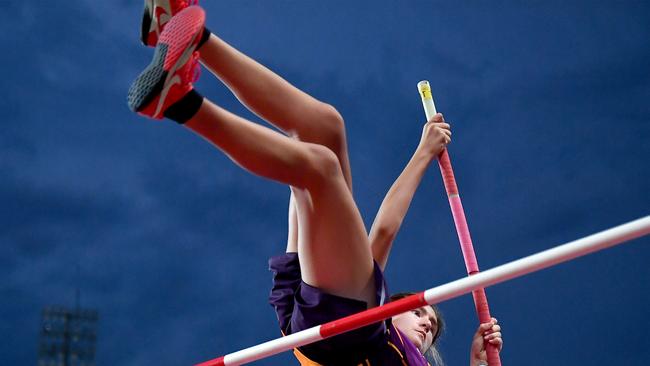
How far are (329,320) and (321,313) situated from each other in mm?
27

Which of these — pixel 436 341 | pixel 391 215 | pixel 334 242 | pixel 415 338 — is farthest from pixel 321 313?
pixel 436 341

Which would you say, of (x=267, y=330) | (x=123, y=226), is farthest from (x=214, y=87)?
(x=267, y=330)

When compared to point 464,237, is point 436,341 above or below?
below

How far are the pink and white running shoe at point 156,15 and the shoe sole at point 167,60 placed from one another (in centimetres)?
24

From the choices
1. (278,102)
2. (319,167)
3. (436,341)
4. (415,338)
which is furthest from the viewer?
(436,341)

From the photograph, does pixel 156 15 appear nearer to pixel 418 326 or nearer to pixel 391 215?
pixel 391 215

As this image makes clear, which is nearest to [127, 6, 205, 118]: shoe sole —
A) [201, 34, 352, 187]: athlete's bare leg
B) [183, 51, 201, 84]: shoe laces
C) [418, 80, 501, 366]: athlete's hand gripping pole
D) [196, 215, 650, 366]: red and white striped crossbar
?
[183, 51, 201, 84]: shoe laces

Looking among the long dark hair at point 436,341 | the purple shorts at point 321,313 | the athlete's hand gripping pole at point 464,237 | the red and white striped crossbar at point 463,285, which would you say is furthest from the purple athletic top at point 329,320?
the long dark hair at point 436,341

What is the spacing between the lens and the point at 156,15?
6.19 feet

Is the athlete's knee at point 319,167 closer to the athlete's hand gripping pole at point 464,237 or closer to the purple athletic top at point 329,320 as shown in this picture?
the purple athletic top at point 329,320

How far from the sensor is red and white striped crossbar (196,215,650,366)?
142 centimetres

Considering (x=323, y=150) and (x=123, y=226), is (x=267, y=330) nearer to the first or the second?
(x=123, y=226)

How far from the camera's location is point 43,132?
643 inches

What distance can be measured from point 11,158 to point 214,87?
14.7ft
